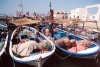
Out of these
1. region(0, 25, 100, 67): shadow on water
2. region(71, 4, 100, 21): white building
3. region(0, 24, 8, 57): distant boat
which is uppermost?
region(71, 4, 100, 21): white building

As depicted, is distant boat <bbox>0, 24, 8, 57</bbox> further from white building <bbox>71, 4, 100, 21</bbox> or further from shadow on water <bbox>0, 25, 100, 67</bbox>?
white building <bbox>71, 4, 100, 21</bbox>

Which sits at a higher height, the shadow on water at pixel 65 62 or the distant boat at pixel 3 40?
the distant boat at pixel 3 40

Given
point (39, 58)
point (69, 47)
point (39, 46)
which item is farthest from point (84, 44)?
point (39, 58)

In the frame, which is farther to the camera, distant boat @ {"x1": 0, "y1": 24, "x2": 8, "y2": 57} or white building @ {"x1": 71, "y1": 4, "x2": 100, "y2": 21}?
white building @ {"x1": 71, "y1": 4, "x2": 100, "y2": 21}

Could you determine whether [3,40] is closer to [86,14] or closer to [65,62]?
[65,62]

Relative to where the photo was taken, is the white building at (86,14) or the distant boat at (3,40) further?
the white building at (86,14)

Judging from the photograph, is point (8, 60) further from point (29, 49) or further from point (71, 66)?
point (71, 66)

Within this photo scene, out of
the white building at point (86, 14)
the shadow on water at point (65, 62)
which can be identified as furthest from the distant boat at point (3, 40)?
the white building at point (86, 14)

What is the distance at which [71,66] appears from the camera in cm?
520

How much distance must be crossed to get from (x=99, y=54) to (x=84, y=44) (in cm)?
86

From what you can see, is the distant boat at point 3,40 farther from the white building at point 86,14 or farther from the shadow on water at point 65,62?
the white building at point 86,14

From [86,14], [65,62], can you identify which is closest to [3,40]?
[65,62]

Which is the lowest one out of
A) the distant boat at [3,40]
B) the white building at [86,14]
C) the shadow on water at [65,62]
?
the shadow on water at [65,62]

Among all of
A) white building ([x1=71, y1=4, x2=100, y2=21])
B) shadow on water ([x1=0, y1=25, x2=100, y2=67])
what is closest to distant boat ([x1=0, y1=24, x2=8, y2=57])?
shadow on water ([x1=0, y1=25, x2=100, y2=67])
